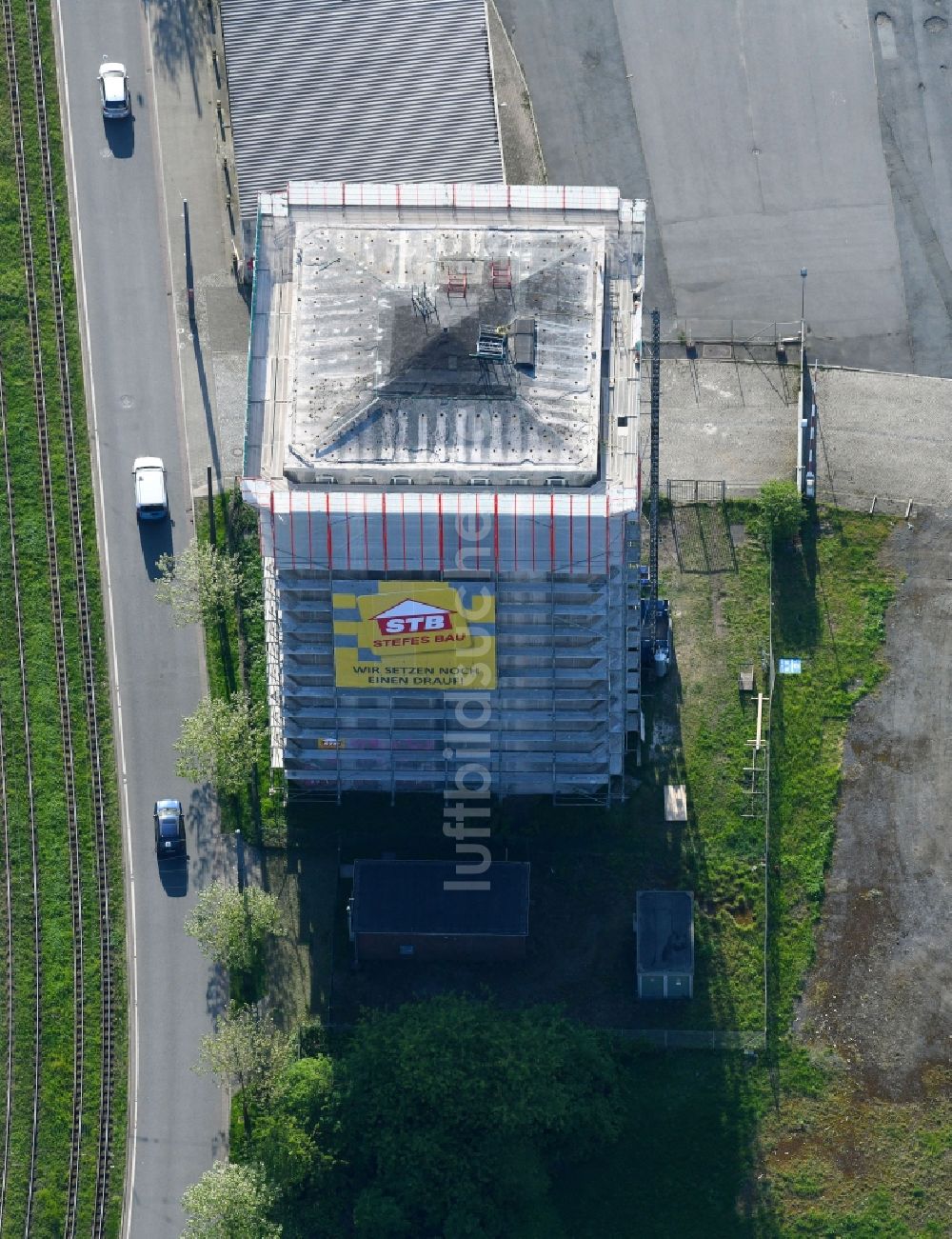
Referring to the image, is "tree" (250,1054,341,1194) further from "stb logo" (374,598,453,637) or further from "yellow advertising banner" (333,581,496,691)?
"stb logo" (374,598,453,637)

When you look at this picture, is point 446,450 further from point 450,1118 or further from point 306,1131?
point 306,1131

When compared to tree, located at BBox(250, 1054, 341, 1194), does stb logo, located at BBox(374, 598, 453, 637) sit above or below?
above

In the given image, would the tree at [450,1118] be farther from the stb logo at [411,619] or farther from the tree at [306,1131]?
the stb logo at [411,619]

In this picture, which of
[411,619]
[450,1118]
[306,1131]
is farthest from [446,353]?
[306,1131]

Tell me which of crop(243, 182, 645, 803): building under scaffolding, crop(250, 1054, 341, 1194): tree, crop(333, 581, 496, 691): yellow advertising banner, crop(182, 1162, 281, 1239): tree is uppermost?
crop(243, 182, 645, 803): building under scaffolding

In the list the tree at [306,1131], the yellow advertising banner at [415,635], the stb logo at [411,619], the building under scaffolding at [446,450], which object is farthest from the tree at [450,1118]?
the stb logo at [411,619]

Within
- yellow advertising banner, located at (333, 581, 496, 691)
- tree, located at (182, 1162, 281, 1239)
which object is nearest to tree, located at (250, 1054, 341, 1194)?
tree, located at (182, 1162, 281, 1239)

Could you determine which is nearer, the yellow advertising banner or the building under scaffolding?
the building under scaffolding
